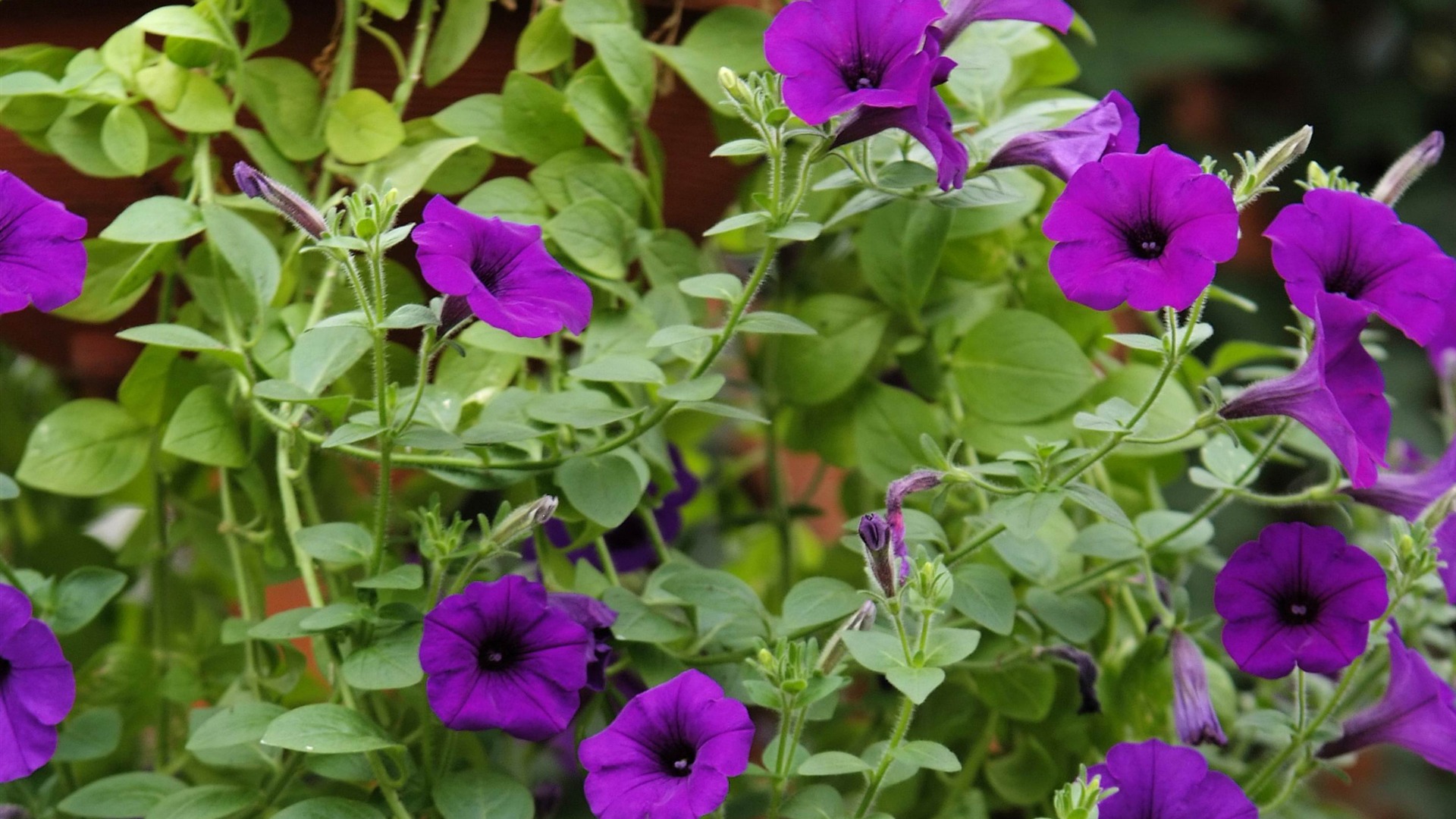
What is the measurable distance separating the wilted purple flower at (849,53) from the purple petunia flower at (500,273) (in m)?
0.11

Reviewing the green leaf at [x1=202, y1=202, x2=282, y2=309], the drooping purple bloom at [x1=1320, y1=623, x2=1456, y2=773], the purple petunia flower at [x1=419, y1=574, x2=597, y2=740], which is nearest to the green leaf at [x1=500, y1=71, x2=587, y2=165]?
the green leaf at [x1=202, y1=202, x2=282, y2=309]

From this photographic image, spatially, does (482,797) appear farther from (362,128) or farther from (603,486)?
(362,128)

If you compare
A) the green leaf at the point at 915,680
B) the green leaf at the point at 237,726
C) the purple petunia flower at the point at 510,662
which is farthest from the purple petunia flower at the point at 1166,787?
the green leaf at the point at 237,726

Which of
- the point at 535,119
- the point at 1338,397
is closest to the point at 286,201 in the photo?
the point at 535,119

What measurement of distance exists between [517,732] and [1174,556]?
0.35m

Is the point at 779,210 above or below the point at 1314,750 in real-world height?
above

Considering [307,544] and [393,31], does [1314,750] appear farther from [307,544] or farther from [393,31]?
[393,31]

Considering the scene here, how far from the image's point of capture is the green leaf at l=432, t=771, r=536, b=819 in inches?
20.2

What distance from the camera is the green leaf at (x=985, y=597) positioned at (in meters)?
0.54

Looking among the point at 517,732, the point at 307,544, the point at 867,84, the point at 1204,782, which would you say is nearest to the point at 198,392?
the point at 307,544

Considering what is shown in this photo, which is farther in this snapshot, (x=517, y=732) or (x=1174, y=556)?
(x=1174, y=556)

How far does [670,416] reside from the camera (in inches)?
26.1

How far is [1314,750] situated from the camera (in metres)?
0.59

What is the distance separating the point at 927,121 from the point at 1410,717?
34 centimetres
